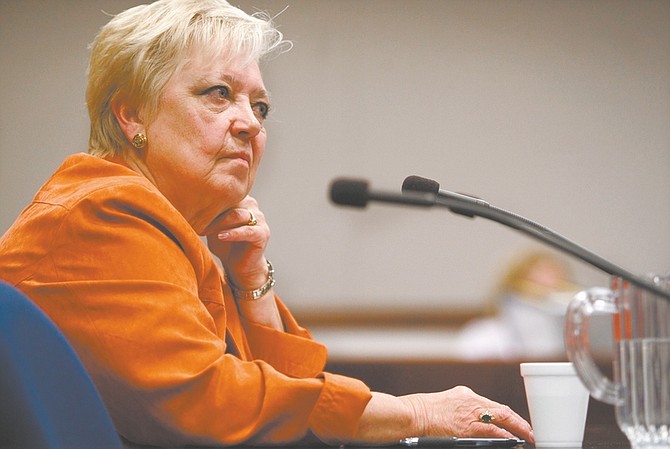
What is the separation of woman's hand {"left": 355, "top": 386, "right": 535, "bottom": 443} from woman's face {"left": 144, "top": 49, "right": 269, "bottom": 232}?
47 centimetres

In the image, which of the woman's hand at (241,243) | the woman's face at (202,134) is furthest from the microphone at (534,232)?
the woman's hand at (241,243)

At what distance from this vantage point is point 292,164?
4.91 meters

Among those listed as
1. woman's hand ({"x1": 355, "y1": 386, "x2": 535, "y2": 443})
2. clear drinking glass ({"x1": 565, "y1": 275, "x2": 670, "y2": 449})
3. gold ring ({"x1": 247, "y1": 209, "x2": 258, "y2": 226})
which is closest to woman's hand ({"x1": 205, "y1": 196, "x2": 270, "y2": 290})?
gold ring ({"x1": 247, "y1": 209, "x2": 258, "y2": 226})

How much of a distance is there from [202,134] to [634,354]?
32.3 inches

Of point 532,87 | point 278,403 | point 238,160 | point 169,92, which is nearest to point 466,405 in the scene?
point 278,403

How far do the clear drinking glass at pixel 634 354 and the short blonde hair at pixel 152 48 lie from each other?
2.69 feet

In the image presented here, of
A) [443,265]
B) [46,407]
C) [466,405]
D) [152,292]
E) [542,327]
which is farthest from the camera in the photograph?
[443,265]

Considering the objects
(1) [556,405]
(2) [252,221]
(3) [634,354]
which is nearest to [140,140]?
(2) [252,221]

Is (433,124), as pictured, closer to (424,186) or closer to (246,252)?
(246,252)

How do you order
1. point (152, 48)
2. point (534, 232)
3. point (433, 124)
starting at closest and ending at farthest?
point (534, 232) < point (152, 48) < point (433, 124)

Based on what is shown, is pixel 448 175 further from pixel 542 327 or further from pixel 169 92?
pixel 169 92

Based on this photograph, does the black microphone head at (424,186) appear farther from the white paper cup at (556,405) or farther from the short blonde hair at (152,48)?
the short blonde hair at (152,48)

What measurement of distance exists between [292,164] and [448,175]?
0.81 m

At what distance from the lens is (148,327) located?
3.54ft
